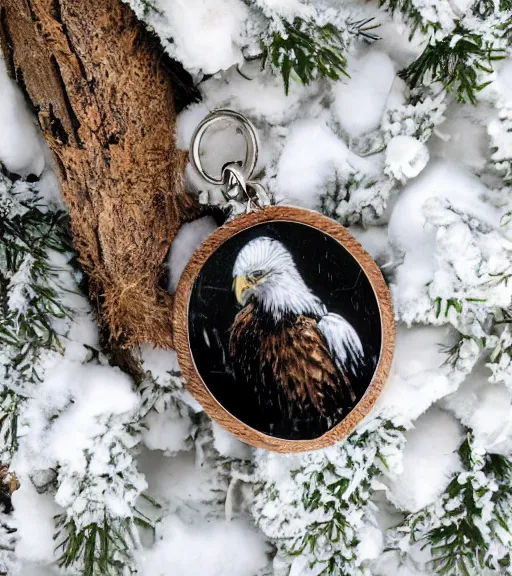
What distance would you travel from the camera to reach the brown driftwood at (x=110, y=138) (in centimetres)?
72

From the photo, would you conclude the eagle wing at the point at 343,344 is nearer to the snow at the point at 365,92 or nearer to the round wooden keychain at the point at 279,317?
the round wooden keychain at the point at 279,317

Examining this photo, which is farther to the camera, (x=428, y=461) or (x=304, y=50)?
(x=428, y=461)

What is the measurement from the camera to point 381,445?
887 mm

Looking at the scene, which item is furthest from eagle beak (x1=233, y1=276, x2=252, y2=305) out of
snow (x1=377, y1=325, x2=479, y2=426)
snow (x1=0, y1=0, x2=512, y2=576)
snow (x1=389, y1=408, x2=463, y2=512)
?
snow (x1=389, y1=408, x2=463, y2=512)

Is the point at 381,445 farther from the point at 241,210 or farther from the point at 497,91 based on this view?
the point at 497,91

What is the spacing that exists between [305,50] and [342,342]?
40cm

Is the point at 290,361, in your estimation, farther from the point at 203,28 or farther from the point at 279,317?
the point at 203,28

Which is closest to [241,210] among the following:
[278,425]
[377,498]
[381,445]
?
[278,425]

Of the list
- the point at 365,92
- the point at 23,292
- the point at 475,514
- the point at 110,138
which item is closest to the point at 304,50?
the point at 365,92

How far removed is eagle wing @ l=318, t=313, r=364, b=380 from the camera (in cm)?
80

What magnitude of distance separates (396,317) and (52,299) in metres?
0.51

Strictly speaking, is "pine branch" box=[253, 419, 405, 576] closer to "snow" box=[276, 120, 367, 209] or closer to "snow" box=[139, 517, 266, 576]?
"snow" box=[139, 517, 266, 576]

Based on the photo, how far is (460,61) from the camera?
74 centimetres

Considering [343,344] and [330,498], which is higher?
[343,344]
